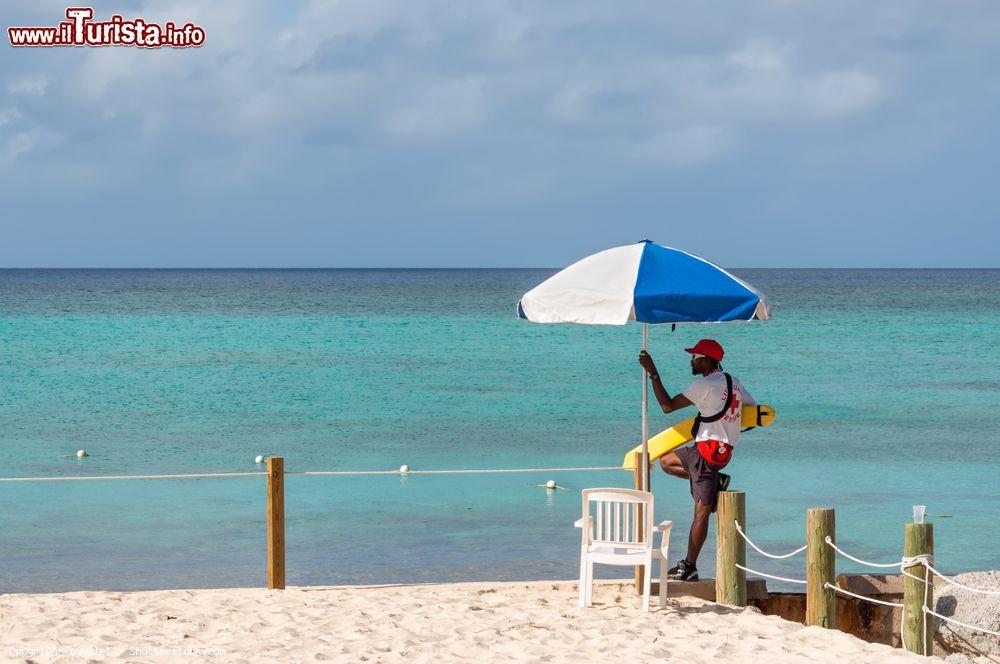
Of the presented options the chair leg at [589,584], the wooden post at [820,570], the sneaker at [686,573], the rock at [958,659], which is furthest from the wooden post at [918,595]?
the chair leg at [589,584]

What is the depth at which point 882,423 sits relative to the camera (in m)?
23.5

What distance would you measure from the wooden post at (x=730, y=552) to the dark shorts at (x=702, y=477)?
3.5 inches

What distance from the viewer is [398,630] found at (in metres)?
6.69

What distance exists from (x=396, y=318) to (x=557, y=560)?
Answer: 4901 centimetres

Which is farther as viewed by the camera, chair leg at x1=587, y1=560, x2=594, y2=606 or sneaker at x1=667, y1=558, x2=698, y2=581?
sneaker at x1=667, y1=558, x2=698, y2=581

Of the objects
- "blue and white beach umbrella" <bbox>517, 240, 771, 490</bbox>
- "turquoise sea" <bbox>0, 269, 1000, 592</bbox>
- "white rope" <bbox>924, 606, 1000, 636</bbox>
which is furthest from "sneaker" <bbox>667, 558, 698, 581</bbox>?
"turquoise sea" <bbox>0, 269, 1000, 592</bbox>

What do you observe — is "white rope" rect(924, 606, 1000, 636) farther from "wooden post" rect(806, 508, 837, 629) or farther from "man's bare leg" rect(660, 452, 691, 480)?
"man's bare leg" rect(660, 452, 691, 480)

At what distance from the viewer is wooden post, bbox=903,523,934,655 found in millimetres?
6637

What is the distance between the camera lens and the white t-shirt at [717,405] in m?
7.33

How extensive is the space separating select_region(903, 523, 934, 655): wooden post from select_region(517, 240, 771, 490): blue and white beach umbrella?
1.54m

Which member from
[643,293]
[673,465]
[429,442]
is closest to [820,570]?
[673,465]

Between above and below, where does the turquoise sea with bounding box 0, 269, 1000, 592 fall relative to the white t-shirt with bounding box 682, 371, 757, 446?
below

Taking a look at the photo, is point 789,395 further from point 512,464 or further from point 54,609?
point 54,609

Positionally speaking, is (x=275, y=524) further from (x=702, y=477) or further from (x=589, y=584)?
(x=702, y=477)
